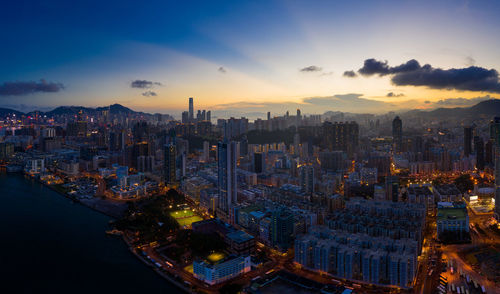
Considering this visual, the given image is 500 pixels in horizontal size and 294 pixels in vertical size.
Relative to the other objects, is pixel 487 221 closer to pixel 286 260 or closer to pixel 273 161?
pixel 286 260

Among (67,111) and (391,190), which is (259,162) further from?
(67,111)

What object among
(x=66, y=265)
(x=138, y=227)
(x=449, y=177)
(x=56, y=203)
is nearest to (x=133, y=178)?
(x=56, y=203)

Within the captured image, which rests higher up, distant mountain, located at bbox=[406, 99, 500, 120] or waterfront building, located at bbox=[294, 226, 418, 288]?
distant mountain, located at bbox=[406, 99, 500, 120]

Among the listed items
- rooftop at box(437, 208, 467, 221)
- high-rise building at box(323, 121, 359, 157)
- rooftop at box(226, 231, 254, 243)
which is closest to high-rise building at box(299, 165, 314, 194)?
rooftop at box(437, 208, 467, 221)

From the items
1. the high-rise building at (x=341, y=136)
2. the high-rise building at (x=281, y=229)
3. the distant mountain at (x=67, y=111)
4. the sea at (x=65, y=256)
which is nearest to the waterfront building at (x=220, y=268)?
the sea at (x=65, y=256)

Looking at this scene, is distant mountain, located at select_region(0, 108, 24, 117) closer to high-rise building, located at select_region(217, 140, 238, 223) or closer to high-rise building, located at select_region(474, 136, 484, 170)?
high-rise building, located at select_region(217, 140, 238, 223)
